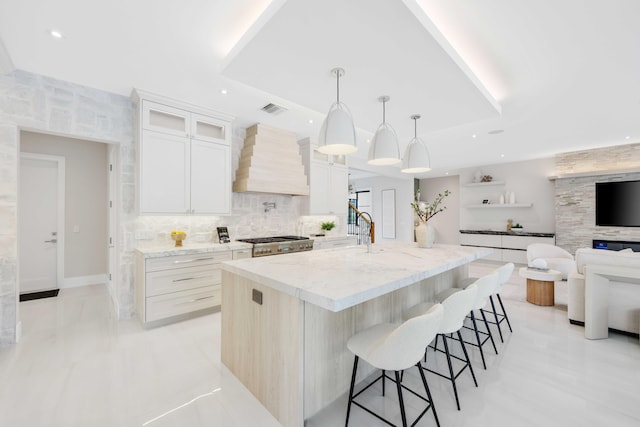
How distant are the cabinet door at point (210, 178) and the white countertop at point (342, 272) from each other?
73.7 inches

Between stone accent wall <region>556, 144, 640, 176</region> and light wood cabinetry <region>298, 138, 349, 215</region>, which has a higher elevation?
stone accent wall <region>556, 144, 640, 176</region>

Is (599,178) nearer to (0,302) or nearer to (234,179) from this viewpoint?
(234,179)

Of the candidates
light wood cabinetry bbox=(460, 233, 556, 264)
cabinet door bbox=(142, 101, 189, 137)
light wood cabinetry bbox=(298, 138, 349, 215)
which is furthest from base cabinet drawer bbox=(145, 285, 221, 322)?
light wood cabinetry bbox=(460, 233, 556, 264)

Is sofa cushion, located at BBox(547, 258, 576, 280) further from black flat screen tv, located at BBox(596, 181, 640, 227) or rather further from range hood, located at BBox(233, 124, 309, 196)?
range hood, located at BBox(233, 124, 309, 196)

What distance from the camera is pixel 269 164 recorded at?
14.5 feet

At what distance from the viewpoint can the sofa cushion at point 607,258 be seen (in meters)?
2.84

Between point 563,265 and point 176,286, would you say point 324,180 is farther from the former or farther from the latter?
point 563,265

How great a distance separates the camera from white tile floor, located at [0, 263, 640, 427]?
5.90ft

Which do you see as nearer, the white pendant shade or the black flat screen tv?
the white pendant shade

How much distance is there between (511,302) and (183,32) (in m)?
5.21

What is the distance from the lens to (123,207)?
133 inches

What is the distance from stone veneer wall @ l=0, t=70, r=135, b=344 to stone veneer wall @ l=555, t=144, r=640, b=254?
8491 millimetres

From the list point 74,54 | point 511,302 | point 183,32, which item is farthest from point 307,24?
point 511,302

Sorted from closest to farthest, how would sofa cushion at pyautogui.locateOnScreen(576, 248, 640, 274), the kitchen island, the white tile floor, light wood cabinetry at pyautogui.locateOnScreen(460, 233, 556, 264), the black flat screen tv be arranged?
1. the kitchen island
2. the white tile floor
3. sofa cushion at pyautogui.locateOnScreen(576, 248, 640, 274)
4. the black flat screen tv
5. light wood cabinetry at pyautogui.locateOnScreen(460, 233, 556, 264)
